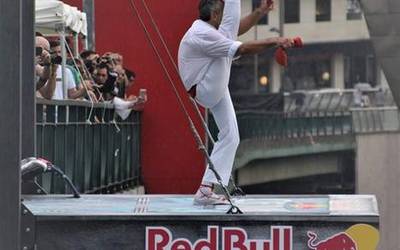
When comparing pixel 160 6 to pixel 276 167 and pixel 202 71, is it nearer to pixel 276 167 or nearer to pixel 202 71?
pixel 202 71

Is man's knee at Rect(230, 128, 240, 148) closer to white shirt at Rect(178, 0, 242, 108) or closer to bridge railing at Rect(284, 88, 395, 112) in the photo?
white shirt at Rect(178, 0, 242, 108)

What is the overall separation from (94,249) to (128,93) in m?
15.2

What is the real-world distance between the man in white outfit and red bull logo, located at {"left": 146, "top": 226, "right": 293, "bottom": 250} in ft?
5.90

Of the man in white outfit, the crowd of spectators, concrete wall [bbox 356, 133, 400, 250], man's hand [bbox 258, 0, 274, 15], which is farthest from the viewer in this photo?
concrete wall [bbox 356, 133, 400, 250]

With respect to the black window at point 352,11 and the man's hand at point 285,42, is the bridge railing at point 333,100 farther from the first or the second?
the man's hand at point 285,42

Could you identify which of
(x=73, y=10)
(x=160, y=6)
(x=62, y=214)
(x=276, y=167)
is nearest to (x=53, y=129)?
(x=73, y=10)

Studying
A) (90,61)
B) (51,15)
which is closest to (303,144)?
(90,61)

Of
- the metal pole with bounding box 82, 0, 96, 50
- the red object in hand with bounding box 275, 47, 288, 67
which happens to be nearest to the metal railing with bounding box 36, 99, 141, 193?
the metal pole with bounding box 82, 0, 96, 50

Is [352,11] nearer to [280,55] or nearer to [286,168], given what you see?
[286,168]

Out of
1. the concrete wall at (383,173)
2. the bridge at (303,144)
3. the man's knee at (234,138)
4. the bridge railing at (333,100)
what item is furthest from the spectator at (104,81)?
the bridge railing at (333,100)

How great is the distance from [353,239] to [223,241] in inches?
23.7

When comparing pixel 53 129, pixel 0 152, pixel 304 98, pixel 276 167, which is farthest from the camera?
pixel 304 98

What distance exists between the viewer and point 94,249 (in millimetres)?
4707

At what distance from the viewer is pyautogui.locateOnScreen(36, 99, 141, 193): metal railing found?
11.5 metres
